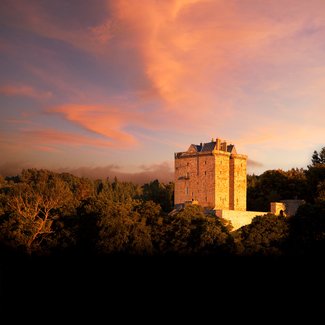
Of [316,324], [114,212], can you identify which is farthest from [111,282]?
[316,324]

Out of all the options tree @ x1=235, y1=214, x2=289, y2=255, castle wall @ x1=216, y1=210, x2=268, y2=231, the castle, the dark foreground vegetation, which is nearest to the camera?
the dark foreground vegetation

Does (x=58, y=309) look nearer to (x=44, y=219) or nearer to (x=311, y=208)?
(x=44, y=219)

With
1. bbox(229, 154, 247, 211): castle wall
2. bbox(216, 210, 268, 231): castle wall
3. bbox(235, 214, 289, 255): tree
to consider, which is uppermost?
bbox(229, 154, 247, 211): castle wall

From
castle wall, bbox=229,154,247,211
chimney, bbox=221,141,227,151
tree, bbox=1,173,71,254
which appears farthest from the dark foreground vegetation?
chimney, bbox=221,141,227,151

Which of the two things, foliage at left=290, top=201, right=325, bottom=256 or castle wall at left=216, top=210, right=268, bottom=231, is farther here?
castle wall at left=216, top=210, right=268, bottom=231

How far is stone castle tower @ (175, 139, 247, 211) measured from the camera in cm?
5116

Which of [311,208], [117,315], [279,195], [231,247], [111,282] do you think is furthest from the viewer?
[279,195]

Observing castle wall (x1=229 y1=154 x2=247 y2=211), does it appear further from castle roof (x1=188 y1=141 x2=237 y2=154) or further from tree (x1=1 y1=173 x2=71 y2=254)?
tree (x1=1 y1=173 x2=71 y2=254)

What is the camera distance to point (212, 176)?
168ft

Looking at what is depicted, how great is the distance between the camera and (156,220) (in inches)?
1800

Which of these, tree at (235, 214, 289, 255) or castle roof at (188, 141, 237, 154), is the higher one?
castle roof at (188, 141, 237, 154)

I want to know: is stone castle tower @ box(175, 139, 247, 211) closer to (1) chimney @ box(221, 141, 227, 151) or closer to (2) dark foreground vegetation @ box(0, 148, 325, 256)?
(1) chimney @ box(221, 141, 227, 151)

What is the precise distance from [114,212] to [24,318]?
46.4ft

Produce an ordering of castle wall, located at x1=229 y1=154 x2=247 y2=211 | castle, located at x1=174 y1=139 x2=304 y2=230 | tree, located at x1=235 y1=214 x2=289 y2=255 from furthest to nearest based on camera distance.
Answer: castle wall, located at x1=229 y1=154 x2=247 y2=211
castle, located at x1=174 y1=139 x2=304 y2=230
tree, located at x1=235 y1=214 x2=289 y2=255
